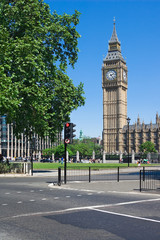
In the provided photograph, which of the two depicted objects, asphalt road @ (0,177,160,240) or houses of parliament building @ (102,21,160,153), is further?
houses of parliament building @ (102,21,160,153)

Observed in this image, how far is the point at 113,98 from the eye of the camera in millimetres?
154250

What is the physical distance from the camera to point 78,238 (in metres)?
6.71

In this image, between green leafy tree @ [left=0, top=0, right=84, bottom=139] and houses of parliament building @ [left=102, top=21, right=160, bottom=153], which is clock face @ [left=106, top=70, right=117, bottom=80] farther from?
green leafy tree @ [left=0, top=0, right=84, bottom=139]

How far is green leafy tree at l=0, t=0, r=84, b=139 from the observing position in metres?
25.0

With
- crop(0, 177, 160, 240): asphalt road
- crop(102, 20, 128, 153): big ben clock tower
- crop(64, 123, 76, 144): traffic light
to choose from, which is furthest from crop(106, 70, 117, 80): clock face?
crop(0, 177, 160, 240): asphalt road

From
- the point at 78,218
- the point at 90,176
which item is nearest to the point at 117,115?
the point at 90,176

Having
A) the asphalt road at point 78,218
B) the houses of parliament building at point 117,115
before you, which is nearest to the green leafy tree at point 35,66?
the asphalt road at point 78,218

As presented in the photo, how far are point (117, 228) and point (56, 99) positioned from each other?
24.9m

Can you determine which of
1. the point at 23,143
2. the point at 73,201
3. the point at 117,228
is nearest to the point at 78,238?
the point at 117,228

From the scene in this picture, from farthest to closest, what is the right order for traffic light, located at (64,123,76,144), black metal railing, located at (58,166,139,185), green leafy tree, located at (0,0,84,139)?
green leafy tree, located at (0,0,84,139)
black metal railing, located at (58,166,139,185)
traffic light, located at (64,123,76,144)

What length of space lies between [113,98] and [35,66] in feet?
427

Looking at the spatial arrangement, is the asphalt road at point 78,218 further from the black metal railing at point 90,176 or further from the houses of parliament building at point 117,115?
the houses of parliament building at point 117,115

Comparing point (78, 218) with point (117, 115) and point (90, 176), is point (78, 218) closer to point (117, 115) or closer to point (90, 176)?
point (90, 176)

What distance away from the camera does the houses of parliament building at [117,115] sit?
15075cm
